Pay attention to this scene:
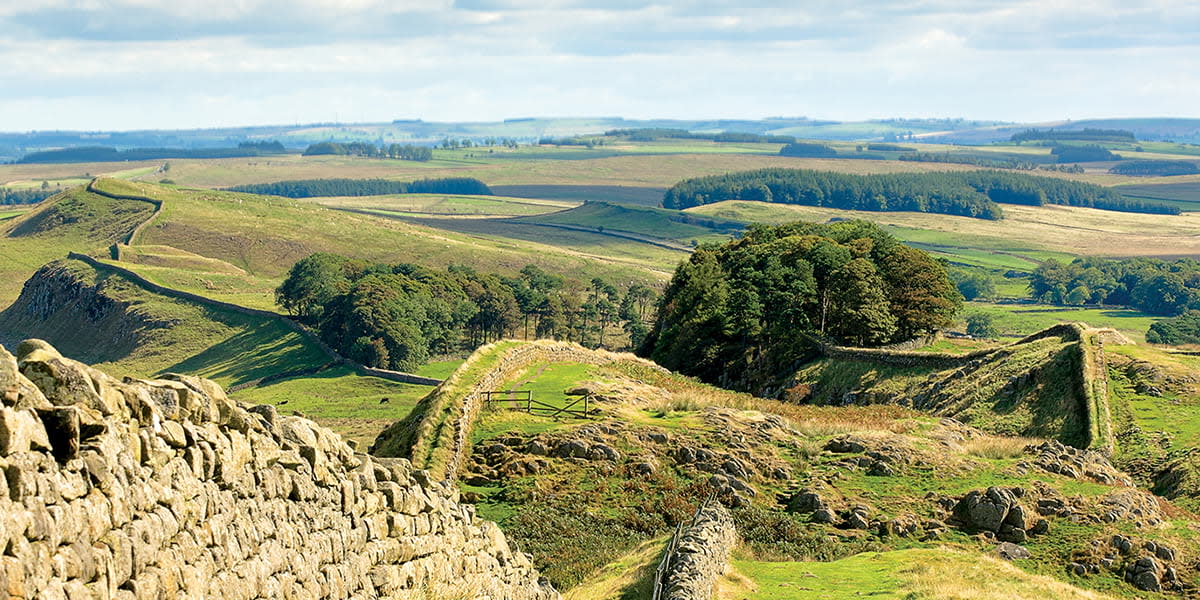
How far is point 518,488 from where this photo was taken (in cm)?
3997

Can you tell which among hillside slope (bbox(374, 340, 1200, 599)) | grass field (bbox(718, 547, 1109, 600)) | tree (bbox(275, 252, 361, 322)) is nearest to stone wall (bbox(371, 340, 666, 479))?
hillside slope (bbox(374, 340, 1200, 599))

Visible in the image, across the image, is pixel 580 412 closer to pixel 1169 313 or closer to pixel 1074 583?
pixel 1074 583

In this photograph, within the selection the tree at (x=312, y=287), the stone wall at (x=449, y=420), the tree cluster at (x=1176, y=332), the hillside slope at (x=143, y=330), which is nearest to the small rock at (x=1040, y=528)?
the stone wall at (x=449, y=420)

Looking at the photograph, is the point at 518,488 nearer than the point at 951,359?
Yes

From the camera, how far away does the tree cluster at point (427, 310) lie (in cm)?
12262

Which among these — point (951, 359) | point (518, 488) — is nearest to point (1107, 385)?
point (951, 359)

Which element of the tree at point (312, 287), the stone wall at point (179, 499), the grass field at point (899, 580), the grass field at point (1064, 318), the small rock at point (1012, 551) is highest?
the stone wall at point (179, 499)

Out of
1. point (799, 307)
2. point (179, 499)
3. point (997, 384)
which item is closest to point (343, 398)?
point (799, 307)

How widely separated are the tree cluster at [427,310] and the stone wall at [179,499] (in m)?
105

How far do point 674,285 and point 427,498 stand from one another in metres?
71.3

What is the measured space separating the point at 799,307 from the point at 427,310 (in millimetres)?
62812

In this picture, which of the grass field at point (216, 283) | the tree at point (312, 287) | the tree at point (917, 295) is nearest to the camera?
the tree at point (917, 295)

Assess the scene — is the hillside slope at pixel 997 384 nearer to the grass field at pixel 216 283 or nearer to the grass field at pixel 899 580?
the grass field at pixel 899 580

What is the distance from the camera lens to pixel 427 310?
13175 centimetres
